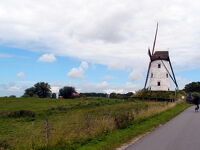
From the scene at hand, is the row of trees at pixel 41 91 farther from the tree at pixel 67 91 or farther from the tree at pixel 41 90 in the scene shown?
the tree at pixel 67 91

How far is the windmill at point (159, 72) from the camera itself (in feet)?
237

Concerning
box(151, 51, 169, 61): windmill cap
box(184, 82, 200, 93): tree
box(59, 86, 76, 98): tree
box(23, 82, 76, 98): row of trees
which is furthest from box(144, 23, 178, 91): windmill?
box(184, 82, 200, 93): tree

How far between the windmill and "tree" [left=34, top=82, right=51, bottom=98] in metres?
37.4

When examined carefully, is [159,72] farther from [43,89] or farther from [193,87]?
[193,87]

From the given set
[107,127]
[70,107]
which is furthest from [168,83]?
[107,127]

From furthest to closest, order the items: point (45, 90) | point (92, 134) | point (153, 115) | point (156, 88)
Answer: point (45, 90) < point (156, 88) < point (153, 115) < point (92, 134)

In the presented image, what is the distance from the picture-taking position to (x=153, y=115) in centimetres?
2939

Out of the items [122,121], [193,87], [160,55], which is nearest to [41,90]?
[160,55]

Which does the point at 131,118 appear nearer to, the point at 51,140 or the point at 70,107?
the point at 51,140

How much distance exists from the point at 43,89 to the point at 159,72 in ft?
142

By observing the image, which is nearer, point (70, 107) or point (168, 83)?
point (70, 107)

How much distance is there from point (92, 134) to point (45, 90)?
3581 inches

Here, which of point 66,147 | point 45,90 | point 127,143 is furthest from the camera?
point 45,90

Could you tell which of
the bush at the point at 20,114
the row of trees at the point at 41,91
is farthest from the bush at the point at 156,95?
the bush at the point at 20,114
